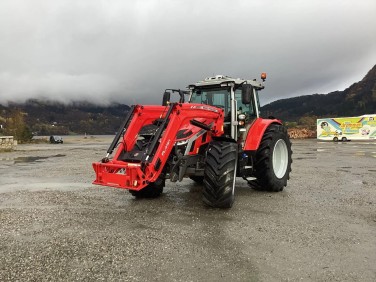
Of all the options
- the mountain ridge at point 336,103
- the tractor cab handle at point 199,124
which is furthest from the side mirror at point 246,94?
the mountain ridge at point 336,103

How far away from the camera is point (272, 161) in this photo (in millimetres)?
8250

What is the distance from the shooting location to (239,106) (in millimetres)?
8141

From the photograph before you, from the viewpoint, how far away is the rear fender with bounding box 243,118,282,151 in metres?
7.77

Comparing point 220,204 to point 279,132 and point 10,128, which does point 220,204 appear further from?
point 10,128

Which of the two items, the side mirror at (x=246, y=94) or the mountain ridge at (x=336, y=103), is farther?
the mountain ridge at (x=336, y=103)

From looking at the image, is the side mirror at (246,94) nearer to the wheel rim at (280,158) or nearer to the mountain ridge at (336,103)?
the wheel rim at (280,158)

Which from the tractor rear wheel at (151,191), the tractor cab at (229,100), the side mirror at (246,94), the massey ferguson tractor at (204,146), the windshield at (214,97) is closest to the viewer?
the massey ferguson tractor at (204,146)

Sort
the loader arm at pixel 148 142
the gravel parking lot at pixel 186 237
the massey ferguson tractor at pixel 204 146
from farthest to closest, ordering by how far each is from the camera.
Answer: the massey ferguson tractor at pixel 204 146 → the loader arm at pixel 148 142 → the gravel parking lot at pixel 186 237

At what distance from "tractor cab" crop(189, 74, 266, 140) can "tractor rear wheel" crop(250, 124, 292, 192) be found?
22.3 inches

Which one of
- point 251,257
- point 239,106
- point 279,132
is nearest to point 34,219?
point 251,257

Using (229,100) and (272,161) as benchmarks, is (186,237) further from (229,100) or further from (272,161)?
(272,161)

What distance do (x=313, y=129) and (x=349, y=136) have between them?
10064 mm

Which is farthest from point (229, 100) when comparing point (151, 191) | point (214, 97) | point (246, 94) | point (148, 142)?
point (151, 191)

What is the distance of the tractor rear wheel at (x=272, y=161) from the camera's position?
804cm
